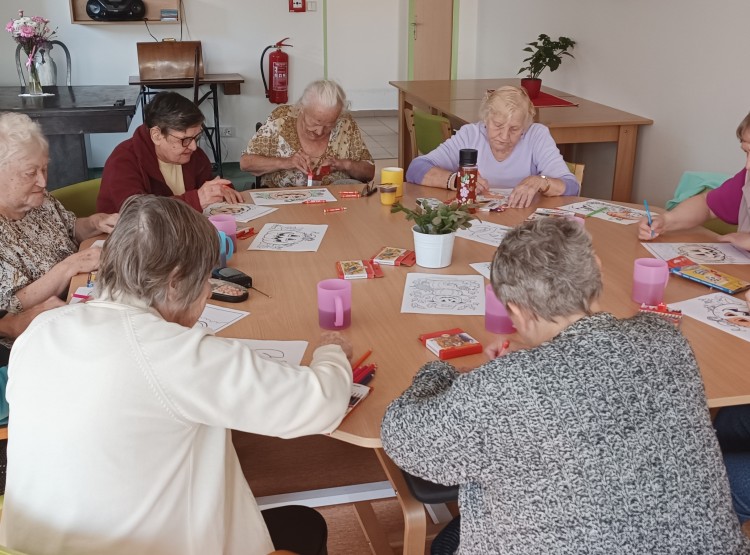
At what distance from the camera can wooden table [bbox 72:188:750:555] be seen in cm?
163

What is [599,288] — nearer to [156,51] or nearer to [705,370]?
[705,370]

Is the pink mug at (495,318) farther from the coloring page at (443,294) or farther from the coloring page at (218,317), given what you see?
the coloring page at (218,317)

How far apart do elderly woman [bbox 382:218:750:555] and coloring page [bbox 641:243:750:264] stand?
1.25 metres

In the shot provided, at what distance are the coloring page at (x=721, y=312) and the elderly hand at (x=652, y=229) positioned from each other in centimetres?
49

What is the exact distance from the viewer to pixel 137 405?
119 cm

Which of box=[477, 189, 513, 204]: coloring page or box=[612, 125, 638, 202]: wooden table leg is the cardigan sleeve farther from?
box=[612, 125, 638, 202]: wooden table leg

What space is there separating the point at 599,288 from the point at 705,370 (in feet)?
1.74

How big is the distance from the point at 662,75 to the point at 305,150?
7.14 feet

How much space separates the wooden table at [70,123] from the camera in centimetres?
486

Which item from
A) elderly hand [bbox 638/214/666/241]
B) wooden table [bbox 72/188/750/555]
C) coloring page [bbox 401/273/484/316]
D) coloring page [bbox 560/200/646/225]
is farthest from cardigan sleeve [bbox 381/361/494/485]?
coloring page [bbox 560/200/646/225]

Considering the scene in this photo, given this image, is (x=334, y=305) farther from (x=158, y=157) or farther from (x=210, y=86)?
(x=210, y=86)

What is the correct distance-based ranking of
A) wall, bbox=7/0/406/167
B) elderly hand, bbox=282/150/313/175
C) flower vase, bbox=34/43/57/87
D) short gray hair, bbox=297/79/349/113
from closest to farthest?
short gray hair, bbox=297/79/349/113 → elderly hand, bbox=282/150/313/175 → flower vase, bbox=34/43/57/87 → wall, bbox=7/0/406/167

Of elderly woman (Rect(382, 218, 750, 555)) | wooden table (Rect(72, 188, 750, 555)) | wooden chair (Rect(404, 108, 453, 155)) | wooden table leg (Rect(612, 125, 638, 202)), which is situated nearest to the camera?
elderly woman (Rect(382, 218, 750, 555))

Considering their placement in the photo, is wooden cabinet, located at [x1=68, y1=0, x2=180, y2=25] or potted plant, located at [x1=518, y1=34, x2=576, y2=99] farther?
wooden cabinet, located at [x1=68, y1=0, x2=180, y2=25]
